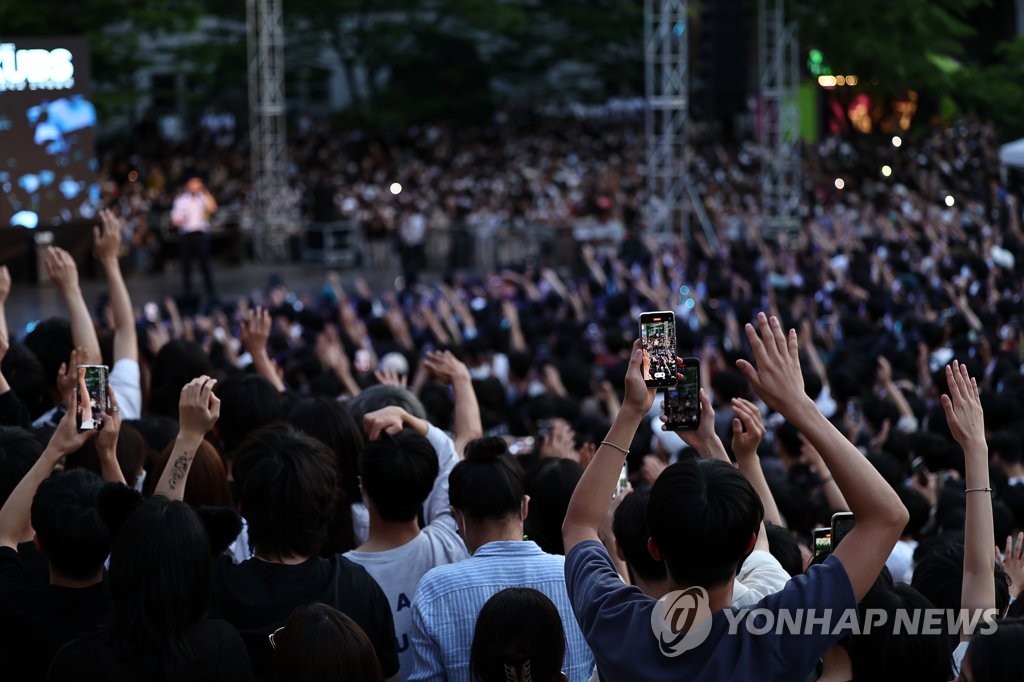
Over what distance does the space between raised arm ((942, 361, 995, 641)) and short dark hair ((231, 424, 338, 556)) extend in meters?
1.56

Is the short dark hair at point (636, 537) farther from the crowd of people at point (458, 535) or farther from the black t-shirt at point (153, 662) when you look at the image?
the black t-shirt at point (153, 662)

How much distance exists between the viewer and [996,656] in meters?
2.72

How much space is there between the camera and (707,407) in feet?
12.5

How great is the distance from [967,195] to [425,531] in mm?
17387

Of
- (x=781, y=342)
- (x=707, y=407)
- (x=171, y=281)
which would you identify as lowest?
(x=171, y=281)

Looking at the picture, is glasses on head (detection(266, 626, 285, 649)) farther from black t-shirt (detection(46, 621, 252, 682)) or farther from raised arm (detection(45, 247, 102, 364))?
raised arm (detection(45, 247, 102, 364))

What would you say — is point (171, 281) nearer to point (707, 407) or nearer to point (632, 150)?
point (632, 150)

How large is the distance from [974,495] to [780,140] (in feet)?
62.4

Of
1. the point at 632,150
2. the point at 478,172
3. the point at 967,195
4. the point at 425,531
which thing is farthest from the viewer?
the point at 632,150

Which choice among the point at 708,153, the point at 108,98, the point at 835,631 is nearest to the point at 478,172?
the point at 708,153

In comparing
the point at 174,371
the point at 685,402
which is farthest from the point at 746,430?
the point at 174,371

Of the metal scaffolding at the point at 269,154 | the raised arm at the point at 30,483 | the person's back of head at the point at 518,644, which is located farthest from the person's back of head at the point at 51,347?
the metal scaffolding at the point at 269,154

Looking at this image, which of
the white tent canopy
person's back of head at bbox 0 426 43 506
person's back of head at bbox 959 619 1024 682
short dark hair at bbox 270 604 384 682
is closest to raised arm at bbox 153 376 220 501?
person's back of head at bbox 0 426 43 506

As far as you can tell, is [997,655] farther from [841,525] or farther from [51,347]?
[51,347]
